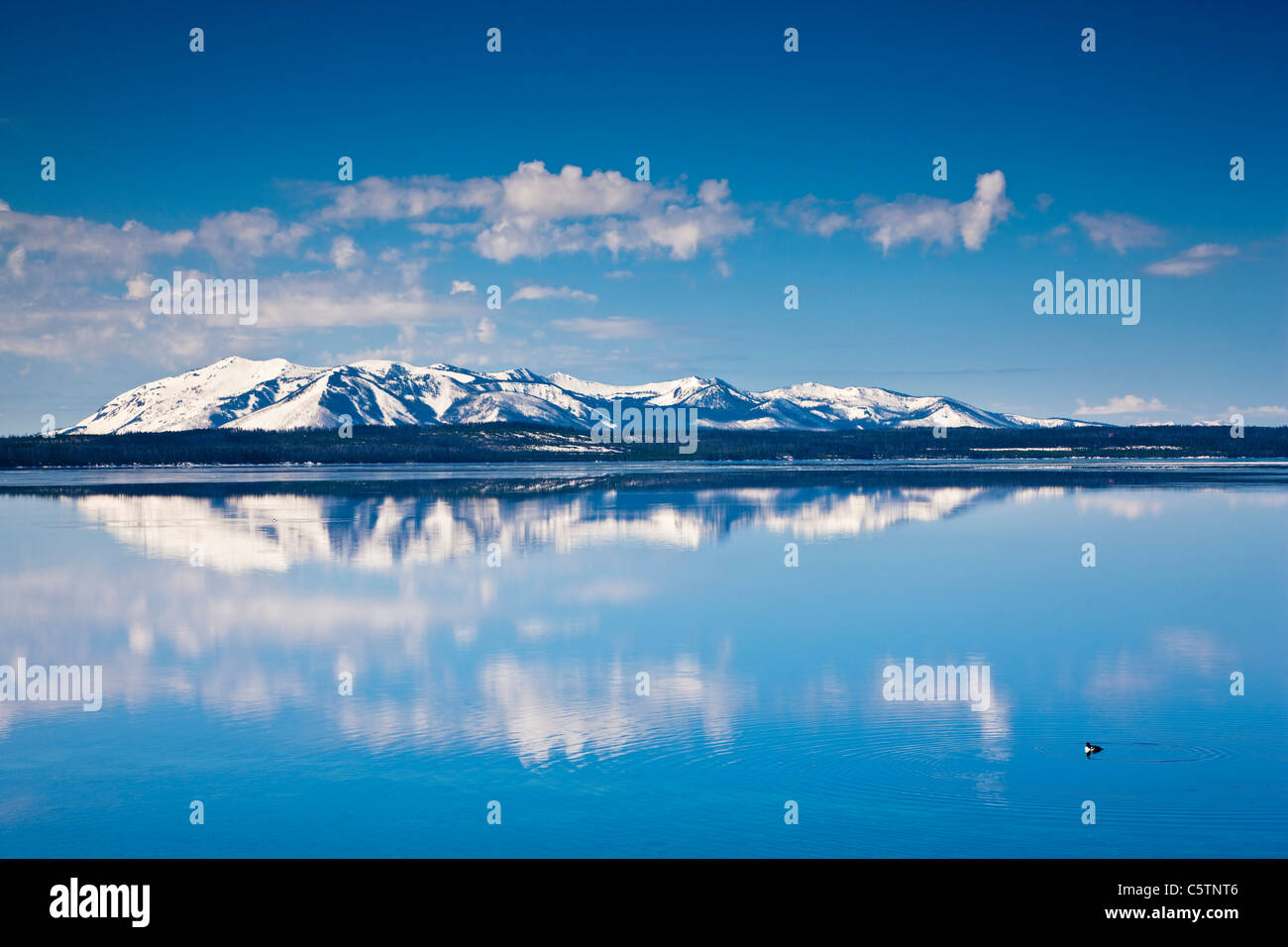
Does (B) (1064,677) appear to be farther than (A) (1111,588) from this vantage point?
No

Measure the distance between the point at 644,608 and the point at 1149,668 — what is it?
36.0 ft

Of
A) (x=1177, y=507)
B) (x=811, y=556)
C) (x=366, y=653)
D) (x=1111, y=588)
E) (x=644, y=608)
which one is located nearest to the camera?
(x=366, y=653)

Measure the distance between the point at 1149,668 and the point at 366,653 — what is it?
14.1m

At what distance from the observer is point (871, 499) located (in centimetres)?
6588

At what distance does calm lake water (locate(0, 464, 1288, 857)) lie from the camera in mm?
11547

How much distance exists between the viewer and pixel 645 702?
16344mm

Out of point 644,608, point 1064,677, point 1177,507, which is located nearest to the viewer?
point 1064,677

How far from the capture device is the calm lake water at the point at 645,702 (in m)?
11.5
